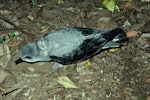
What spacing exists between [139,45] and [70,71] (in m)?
1.15

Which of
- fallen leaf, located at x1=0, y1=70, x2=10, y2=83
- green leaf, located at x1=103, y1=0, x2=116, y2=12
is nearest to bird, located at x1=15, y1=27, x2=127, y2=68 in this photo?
fallen leaf, located at x1=0, y1=70, x2=10, y2=83

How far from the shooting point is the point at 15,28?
17.6 ft

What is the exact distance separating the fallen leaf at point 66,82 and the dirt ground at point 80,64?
0.04 meters

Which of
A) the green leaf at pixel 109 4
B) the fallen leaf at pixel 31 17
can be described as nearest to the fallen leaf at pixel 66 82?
the fallen leaf at pixel 31 17

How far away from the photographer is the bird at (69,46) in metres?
4.51

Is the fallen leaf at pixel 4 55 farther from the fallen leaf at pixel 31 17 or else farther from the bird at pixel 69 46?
the fallen leaf at pixel 31 17

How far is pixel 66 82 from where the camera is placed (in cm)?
455

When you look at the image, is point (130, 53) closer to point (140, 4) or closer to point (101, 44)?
point (101, 44)

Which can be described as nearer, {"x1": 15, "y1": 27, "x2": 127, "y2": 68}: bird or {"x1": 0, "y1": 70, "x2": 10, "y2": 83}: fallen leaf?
{"x1": 15, "y1": 27, "x2": 127, "y2": 68}: bird

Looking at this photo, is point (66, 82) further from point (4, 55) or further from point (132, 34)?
point (132, 34)

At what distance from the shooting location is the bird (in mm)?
4508

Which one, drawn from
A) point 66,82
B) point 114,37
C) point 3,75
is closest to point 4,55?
point 3,75

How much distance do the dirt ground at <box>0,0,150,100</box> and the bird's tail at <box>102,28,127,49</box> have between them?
218mm

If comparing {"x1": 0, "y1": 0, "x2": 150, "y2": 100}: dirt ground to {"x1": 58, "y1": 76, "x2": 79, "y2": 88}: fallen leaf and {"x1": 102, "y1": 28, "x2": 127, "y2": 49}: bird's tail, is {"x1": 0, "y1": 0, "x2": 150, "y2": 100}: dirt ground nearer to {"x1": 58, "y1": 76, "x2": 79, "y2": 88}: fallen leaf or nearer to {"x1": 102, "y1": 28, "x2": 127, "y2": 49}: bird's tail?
{"x1": 58, "y1": 76, "x2": 79, "y2": 88}: fallen leaf
